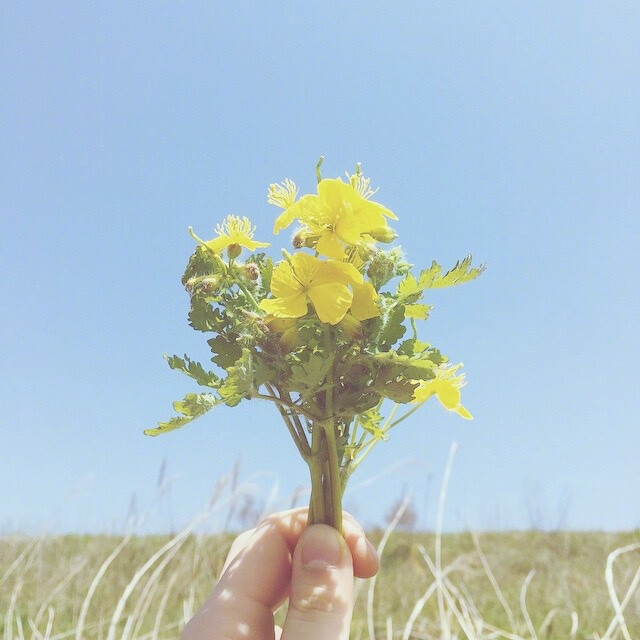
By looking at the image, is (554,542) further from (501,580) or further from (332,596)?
(332,596)

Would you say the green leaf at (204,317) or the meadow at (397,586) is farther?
the meadow at (397,586)

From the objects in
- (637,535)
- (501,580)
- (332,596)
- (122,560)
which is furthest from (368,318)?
(637,535)

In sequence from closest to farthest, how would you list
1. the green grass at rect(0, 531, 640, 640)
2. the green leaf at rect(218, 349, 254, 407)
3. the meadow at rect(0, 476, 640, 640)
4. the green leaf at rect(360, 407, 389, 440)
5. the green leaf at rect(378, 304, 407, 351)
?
the green leaf at rect(218, 349, 254, 407) → the green leaf at rect(378, 304, 407, 351) → the green leaf at rect(360, 407, 389, 440) → the meadow at rect(0, 476, 640, 640) → the green grass at rect(0, 531, 640, 640)

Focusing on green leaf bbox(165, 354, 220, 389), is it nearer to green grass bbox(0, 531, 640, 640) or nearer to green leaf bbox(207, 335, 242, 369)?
green leaf bbox(207, 335, 242, 369)

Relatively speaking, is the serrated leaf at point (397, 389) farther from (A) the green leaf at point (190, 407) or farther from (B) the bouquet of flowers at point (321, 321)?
(A) the green leaf at point (190, 407)

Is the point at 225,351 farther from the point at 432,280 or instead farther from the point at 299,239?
the point at 432,280

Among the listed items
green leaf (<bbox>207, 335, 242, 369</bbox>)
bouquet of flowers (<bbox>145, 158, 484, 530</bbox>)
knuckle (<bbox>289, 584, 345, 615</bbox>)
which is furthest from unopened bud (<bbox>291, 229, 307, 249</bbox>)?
knuckle (<bbox>289, 584, 345, 615</bbox>)

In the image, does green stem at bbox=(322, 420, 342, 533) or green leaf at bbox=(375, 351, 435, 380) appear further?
green stem at bbox=(322, 420, 342, 533)

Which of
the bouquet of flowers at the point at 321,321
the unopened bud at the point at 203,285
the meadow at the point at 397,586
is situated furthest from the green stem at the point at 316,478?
the meadow at the point at 397,586
